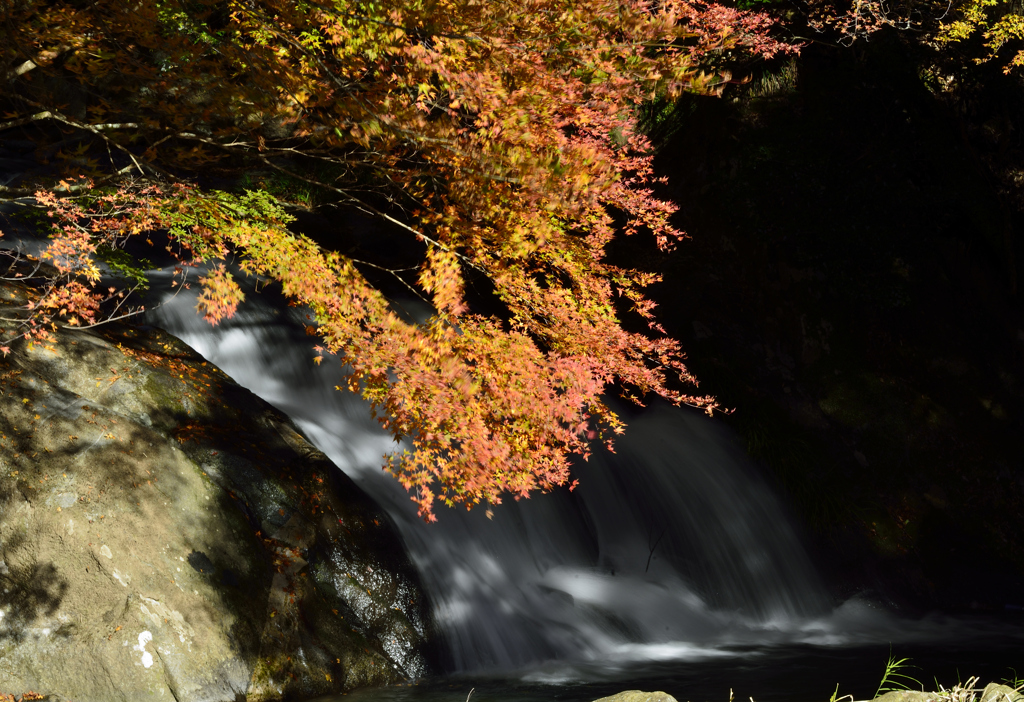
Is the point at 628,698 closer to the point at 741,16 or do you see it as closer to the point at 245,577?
the point at 245,577

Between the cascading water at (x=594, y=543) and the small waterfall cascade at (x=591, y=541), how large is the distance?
16mm

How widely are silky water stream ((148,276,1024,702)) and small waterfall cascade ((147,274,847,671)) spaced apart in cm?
2

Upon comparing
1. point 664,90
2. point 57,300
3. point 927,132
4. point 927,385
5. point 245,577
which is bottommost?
point 245,577

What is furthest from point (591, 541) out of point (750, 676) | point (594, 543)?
point (750, 676)

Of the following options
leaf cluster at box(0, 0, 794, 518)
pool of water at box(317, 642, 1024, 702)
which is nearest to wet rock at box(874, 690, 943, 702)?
pool of water at box(317, 642, 1024, 702)

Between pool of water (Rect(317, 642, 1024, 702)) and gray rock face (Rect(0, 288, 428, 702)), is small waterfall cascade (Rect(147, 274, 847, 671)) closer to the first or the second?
pool of water (Rect(317, 642, 1024, 702))

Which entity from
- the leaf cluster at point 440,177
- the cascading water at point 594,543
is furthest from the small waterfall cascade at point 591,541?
the leaf cluster at point 440,177

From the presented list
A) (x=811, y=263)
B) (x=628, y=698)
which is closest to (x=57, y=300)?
(x=628, y=698)

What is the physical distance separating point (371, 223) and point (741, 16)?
6.00 metres

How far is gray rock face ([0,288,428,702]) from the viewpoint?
430 centimetres

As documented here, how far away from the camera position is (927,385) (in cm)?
985

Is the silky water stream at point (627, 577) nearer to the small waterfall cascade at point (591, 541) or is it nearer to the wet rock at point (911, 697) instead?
the small waterfall cascade at point (591, 541)

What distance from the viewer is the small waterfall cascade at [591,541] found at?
6438mm

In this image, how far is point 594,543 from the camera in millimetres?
8414
